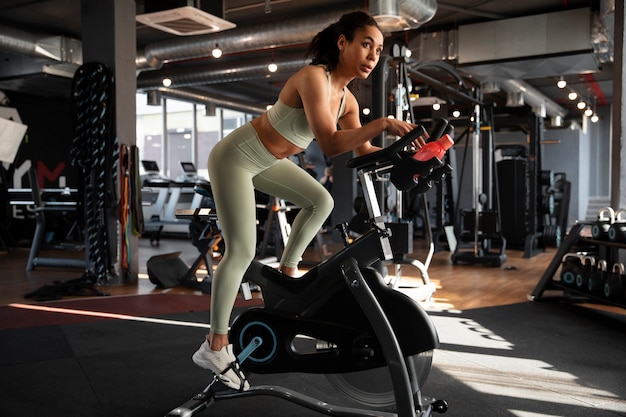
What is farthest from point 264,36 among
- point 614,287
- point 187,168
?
point 187,168

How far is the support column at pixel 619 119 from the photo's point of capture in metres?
4.41

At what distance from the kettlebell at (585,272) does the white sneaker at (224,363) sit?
Answer: 117 inches

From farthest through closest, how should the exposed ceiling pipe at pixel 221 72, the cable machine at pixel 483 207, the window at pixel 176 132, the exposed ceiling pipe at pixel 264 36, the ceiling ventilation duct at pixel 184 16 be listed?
the window at pixel 176 132 → the exposed ceiling pipe at pixel 221 72 → the cable machine at pixel 483 207 → the exposed ceiling pipe at pixel 264 36 → the ceiling ventilation duct at pixel 184 16

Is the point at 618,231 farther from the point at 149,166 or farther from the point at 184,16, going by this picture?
the point at 149,166

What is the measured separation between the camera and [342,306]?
1820 mm

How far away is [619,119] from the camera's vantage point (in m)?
4.45

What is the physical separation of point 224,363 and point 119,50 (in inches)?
160

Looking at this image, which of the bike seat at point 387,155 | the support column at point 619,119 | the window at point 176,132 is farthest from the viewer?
the window at point 176,132

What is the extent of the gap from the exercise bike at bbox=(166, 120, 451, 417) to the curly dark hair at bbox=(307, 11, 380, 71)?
14.3 inches

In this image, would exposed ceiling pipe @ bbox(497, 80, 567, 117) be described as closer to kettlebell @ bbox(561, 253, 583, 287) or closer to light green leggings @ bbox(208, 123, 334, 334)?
kettlebell @ bbox(561, 253, 583, 287)

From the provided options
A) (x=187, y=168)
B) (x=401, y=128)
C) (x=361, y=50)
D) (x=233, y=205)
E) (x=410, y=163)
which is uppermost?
(x=361, y=50)

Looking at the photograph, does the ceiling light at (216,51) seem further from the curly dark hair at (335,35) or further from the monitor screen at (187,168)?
the curly dark hair at (335,35)

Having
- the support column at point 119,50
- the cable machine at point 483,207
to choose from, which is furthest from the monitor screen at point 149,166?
the cable machine at point 483,207

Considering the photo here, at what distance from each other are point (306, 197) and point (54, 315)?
247cm
